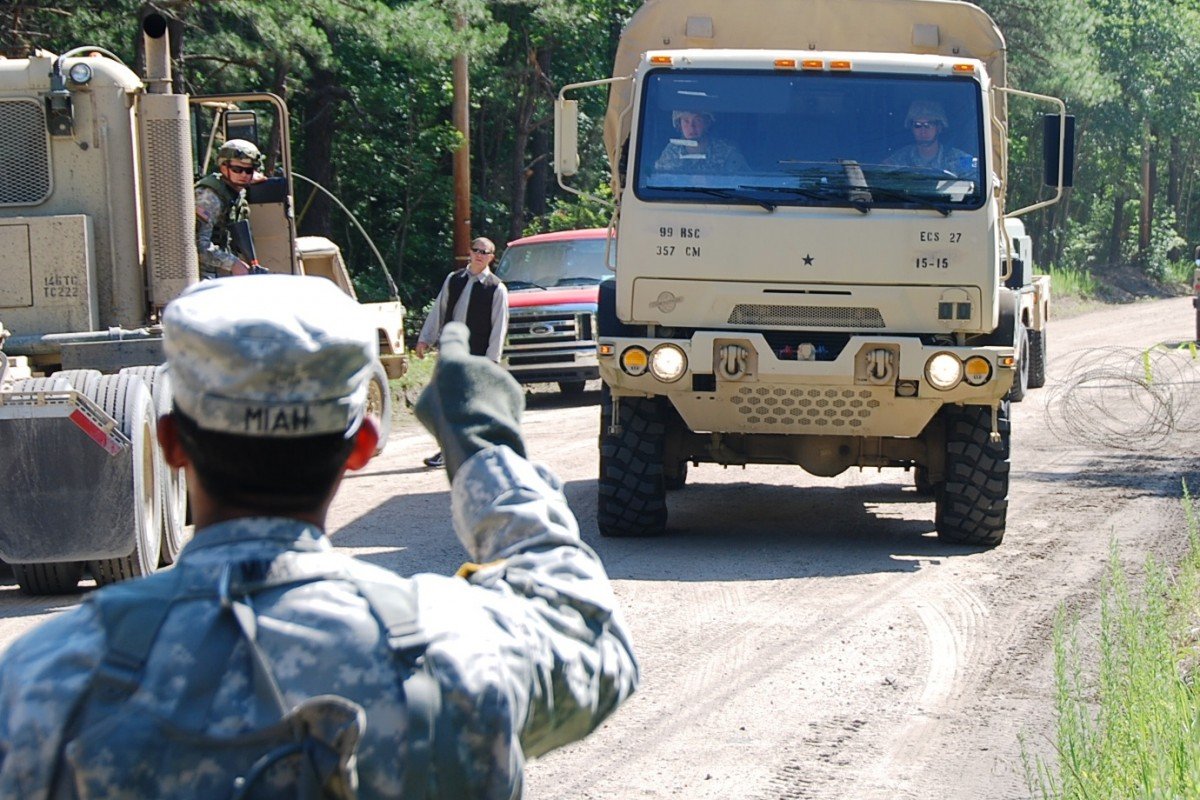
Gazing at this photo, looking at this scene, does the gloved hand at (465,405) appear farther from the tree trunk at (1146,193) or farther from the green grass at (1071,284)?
the tree trunk at (1146,193)

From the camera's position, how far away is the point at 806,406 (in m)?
8.73

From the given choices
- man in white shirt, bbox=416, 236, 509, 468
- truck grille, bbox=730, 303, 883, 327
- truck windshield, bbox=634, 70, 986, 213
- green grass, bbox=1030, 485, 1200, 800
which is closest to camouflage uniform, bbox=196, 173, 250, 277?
man in white shirt, bbox=416, 236, 509, 468

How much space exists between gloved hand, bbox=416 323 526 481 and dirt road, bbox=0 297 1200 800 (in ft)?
10.6

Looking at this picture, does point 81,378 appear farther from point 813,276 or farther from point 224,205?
point 813,276

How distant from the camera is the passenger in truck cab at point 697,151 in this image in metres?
8.80

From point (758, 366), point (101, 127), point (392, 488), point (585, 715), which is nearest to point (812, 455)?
point (758, 366)

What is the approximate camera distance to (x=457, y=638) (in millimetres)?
1685

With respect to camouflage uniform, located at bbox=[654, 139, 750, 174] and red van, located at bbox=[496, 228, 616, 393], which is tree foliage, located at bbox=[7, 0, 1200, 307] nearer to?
red van, located at bbox=[496, 228, 616, 393]

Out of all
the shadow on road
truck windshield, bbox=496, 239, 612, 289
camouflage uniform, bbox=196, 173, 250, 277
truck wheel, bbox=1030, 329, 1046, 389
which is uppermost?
camouflage uniform, bbox=196, 173, 250, 277

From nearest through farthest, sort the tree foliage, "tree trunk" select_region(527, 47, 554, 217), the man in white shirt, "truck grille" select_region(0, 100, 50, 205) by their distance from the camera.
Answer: "truck grille" select_region(0, 100, 50, 205) → the man in white shirt → the tree foliage → "tree trunk" select_region(527, 47, 554, 217)

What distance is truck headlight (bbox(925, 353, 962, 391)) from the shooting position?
8516mm

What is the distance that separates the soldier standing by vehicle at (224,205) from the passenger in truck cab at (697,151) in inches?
99.5

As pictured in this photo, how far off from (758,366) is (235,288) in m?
7.01

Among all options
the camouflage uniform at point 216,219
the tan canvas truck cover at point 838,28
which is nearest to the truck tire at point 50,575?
the camouflage uniform at point 216,219
